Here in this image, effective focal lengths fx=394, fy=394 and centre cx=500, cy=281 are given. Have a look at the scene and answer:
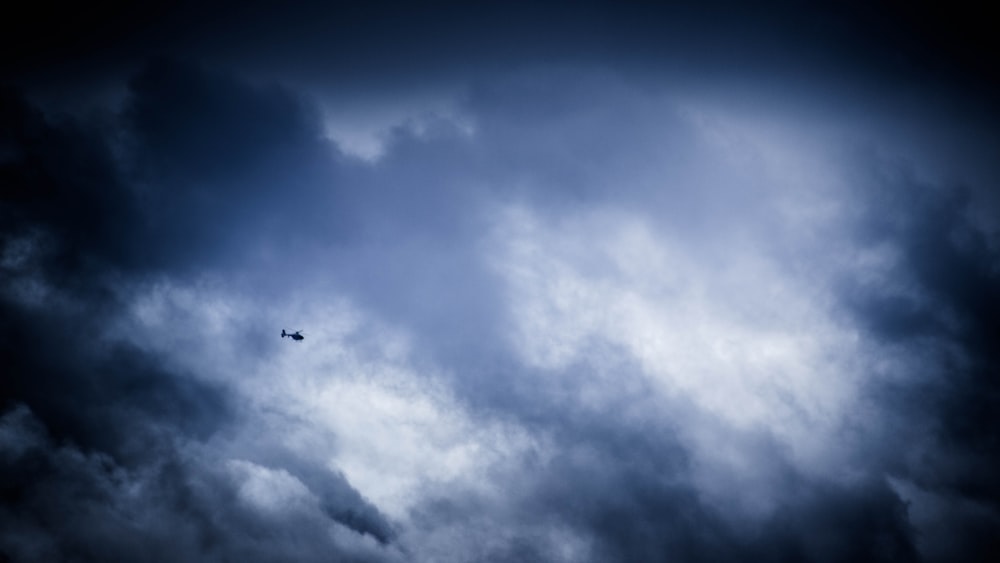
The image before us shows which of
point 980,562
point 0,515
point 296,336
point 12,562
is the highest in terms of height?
point 980,562

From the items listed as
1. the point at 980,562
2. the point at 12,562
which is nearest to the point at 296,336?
the point at 12,562

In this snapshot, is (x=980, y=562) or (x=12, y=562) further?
(x=980, y=562)

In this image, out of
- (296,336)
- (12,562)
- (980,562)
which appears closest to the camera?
(296,336)

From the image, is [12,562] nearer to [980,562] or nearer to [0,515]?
[0,515]

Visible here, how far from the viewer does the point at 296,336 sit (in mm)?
68125

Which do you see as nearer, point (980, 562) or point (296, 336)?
point (296, 336)

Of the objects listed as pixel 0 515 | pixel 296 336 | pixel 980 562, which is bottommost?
pixel 0 515

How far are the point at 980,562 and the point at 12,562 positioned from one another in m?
341

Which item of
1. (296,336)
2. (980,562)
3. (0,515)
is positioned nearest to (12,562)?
(0,515)

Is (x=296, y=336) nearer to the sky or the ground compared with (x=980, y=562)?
nearer to the ground

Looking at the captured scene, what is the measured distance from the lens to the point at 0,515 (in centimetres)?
11744

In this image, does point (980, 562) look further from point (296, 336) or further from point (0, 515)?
point (0, 515)

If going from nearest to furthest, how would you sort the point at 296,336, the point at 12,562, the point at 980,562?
the point at 296,336 → the point at 12,562 → the point at 980,562

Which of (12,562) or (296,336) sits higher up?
(296,336)
